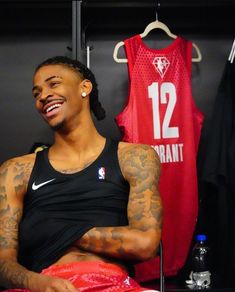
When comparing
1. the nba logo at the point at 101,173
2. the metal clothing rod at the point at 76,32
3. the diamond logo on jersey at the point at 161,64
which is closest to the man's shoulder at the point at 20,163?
the nba logo at the point at 101,173

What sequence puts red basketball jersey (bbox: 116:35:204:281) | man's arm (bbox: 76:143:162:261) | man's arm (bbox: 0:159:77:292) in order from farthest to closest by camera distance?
1. red basketball jersey (bbox: 116:35:204:281)
2. man's arm (bbox: 76:143:162:261)
3. man's arm (bbox: 0:159:77:292)

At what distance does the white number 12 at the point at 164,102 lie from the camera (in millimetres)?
2400

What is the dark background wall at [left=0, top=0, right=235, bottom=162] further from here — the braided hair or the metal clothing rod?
the braided hair

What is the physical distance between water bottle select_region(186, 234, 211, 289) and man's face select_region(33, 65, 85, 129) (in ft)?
2.93

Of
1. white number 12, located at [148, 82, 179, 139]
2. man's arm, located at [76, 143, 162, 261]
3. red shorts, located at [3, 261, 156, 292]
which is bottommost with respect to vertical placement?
red shorts, located at [3, 261, 156, 292]

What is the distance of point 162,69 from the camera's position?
8.05 feet

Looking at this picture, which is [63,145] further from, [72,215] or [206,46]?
[206,46]

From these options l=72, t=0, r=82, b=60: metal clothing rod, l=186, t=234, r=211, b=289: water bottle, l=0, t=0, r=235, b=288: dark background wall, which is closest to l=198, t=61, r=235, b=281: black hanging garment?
l=186, t=234, r=211, b=289: water bottle

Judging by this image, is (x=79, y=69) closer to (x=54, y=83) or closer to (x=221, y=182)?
(x=54, y=83)

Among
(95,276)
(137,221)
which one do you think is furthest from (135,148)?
(95,276)

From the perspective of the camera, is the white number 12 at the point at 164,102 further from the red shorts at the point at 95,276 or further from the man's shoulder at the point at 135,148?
the red shorts at the point at 95,276

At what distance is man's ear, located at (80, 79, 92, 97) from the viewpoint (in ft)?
6.55

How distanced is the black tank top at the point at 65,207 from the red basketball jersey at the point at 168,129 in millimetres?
565

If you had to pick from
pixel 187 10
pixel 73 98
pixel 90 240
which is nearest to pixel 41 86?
pixel 73 98
